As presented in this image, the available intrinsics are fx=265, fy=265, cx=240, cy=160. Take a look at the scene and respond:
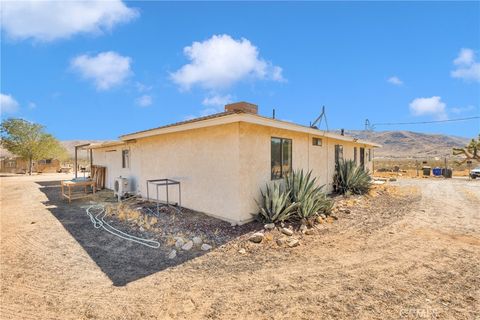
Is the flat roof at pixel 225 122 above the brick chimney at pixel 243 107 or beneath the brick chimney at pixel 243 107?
beneath

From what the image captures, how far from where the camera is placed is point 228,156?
681cm

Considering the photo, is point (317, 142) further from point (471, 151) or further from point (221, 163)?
point (471, 151)

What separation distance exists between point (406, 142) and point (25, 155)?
11808 cm

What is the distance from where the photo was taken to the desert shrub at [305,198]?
6965mm

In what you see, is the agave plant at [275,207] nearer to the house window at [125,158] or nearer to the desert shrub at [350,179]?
the desert shrub at [350,179]

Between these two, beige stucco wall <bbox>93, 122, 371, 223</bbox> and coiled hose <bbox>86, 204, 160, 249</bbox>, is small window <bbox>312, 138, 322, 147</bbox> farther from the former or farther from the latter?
coiled hose <bbox>86, 204, 160, 249</bbox>

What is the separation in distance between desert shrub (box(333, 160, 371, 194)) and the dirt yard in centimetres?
451

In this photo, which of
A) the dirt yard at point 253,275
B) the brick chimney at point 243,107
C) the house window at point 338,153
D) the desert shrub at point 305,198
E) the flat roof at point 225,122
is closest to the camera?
the dirt yard at point 253,275

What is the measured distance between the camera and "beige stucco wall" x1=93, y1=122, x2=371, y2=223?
21.9 feet

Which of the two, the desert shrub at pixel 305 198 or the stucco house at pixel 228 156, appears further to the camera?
the desert shrub at pixel 305 198

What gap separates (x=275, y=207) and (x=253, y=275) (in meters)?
2.61

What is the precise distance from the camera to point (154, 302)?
350cm

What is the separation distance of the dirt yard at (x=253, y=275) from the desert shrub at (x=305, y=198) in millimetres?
605

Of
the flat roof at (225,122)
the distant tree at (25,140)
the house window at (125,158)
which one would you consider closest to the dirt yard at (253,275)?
the flat roof at (225,122)
